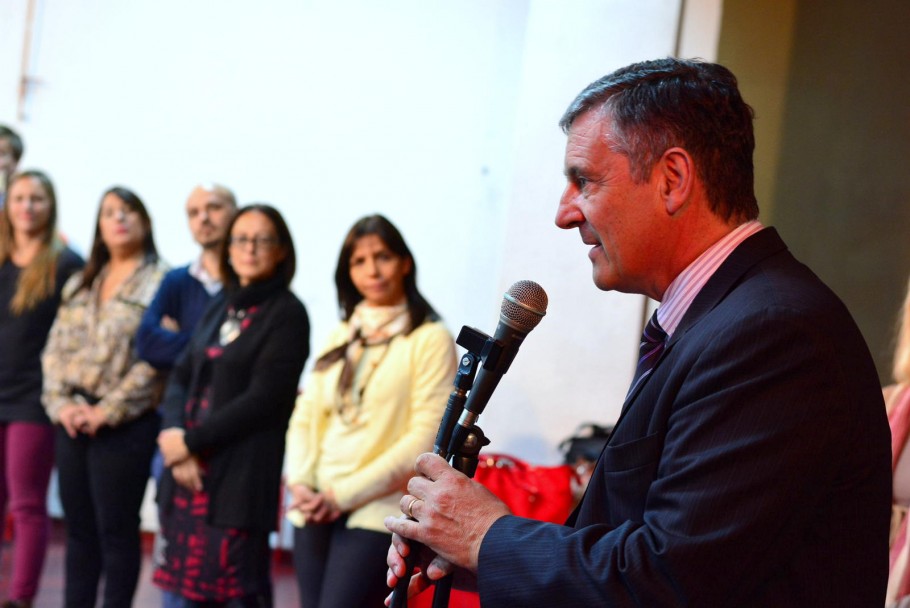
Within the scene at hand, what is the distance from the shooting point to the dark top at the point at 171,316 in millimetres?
4016

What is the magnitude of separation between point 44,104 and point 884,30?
4.54 m

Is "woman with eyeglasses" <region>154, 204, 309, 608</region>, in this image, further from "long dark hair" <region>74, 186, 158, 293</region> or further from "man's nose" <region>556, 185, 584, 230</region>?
"man's nose" <region>556, 185, 584, 230</region>

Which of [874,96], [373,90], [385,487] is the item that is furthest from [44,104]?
[874,96]

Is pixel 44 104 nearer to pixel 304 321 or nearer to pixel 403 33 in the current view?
pixel 403 33

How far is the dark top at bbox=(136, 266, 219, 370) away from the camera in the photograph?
13.2 feet

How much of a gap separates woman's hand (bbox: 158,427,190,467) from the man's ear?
8.26 feet

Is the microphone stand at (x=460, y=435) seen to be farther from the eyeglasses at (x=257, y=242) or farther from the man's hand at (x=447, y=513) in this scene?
the eyeglasses at (x=257, y=242)

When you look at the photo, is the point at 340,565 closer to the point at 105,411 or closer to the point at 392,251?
the point at 392,251

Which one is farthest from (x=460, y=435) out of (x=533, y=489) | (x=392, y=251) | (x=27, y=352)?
(x=27, y=352)

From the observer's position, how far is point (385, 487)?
3.24 metres

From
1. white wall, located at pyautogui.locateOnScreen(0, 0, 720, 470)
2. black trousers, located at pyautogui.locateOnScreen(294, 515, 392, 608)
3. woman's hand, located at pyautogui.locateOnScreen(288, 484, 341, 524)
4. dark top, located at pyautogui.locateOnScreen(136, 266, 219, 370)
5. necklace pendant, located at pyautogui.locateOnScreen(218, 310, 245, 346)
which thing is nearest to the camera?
black trousers, located at pyautogui.locateOnScreen(294, 515, 392, 608)

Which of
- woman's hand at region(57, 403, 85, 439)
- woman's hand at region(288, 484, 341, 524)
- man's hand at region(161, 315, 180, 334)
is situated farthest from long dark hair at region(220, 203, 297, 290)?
woman's hand at region(288, 484, 341, 524)

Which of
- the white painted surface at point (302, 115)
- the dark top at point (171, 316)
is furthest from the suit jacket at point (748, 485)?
the white painted surface at point (302, 115)

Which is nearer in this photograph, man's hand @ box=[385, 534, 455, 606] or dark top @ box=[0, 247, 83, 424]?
man's hand @ box=[385, 534, 455, 606]
